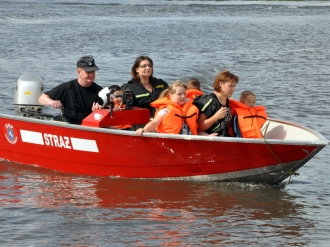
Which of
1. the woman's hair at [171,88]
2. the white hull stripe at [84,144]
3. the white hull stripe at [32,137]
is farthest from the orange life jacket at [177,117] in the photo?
the white hull stripe at [32,137]

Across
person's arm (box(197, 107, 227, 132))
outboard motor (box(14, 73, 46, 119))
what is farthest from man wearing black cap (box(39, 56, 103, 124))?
person's arm (box(197, 107, 227, 132))

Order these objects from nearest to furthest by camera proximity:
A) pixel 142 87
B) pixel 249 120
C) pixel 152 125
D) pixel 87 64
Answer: pixel 152 125 → pixel 249 120 → pixel 87 64 → pixel 142 87

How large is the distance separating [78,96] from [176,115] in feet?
4.41

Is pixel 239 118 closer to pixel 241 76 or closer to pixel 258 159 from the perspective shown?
pixel 258 159

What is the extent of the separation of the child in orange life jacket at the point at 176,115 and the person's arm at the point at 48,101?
3.72 feet

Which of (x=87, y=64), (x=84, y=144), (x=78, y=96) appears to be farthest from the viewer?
(x=78, y=96)

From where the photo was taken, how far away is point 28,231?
7.01 meters

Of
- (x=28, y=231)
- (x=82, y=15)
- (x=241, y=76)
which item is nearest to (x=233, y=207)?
(x=28, y=231)

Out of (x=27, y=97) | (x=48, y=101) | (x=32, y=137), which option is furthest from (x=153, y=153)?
(x=27, y=97)

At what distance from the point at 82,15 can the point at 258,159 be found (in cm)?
3146

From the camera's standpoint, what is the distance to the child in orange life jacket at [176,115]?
832 centimetres

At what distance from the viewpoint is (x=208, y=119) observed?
8.36m

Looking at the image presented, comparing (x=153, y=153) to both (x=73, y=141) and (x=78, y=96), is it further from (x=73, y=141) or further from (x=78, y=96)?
(x=78, y=96)

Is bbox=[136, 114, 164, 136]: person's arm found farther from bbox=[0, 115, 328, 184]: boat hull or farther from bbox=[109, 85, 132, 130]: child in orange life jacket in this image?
bbox=[109, 85, 132, 130]: child in orange life jacket
